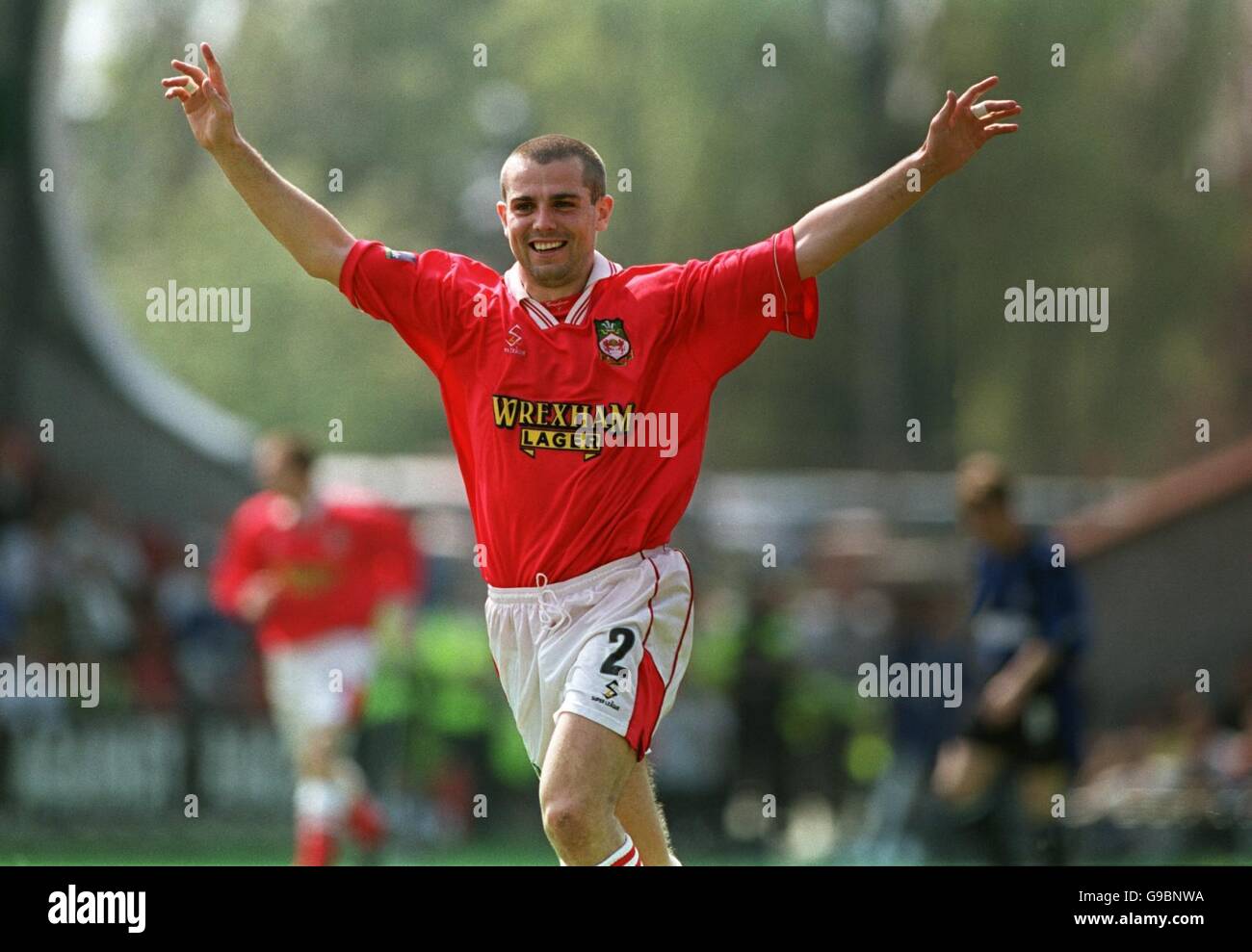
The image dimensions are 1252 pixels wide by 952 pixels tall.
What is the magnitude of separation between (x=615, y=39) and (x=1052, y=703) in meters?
→ 9.02

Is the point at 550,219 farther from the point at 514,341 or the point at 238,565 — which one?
the point at 238,565

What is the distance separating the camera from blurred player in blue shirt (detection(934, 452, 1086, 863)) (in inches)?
361

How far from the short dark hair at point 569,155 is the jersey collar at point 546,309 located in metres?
0.21

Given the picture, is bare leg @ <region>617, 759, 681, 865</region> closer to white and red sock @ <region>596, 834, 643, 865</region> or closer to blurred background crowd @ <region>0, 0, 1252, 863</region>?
white and red sock @ <region>596, 834, 643, 865</region>

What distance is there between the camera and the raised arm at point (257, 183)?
5.69 m

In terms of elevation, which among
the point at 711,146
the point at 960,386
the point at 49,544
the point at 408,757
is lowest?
the point at 408,757

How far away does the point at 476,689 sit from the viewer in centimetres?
1318

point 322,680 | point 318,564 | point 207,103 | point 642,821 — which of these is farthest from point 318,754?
point 207,103

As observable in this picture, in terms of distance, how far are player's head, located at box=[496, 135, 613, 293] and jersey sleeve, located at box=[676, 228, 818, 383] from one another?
35 cm

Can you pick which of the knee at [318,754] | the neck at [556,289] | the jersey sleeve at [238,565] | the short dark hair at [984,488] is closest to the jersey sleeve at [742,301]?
the neck at [556,289]

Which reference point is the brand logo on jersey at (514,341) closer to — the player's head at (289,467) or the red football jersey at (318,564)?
the player's head at (289,467)

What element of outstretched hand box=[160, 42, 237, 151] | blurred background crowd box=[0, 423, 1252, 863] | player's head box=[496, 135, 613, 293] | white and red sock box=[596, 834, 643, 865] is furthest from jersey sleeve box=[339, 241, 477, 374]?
blurred background crowd box=[0, 423, 1252, 863]
